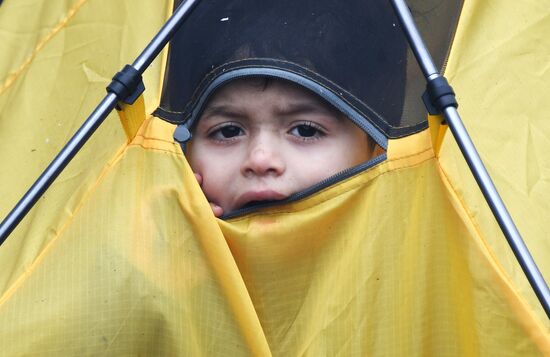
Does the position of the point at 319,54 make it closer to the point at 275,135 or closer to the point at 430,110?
the point at 275,135

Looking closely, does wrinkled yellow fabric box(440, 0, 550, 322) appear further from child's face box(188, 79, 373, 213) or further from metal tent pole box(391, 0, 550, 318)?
child's face box(188, 79, 373, 213)

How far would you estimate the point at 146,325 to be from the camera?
3.74ft

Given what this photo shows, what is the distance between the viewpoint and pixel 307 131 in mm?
1492

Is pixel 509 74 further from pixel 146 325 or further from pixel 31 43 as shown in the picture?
pixel 31 43

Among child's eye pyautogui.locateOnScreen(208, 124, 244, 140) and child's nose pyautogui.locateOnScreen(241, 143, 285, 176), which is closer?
child's nose pyautogui.locateOnScreen(241, 143, 285, 176)

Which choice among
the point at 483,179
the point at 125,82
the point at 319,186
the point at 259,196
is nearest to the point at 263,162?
the point at 259,196

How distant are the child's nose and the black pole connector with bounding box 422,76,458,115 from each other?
0.32 meters

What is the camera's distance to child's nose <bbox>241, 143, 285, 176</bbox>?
1.40 metres

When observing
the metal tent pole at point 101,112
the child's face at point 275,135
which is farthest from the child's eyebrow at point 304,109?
the metal tent pole at point 101,112

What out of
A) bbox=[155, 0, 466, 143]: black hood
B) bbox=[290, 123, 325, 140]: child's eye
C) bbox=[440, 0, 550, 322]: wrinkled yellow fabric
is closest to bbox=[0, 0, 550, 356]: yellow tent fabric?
bbox=[440, 0, 550, 322]: wrinkled yellow fabric

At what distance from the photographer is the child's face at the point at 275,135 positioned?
1451mm

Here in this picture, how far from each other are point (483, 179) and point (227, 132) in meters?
0.55

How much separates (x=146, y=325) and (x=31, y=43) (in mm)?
652

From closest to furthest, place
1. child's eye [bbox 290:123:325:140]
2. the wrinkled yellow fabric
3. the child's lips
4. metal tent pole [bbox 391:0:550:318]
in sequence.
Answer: metal tent pole [bbox 391:0:550:318] < the wrinkled yellow fabric < the child's lips < child's eye [bbox 290:123:325:140]
